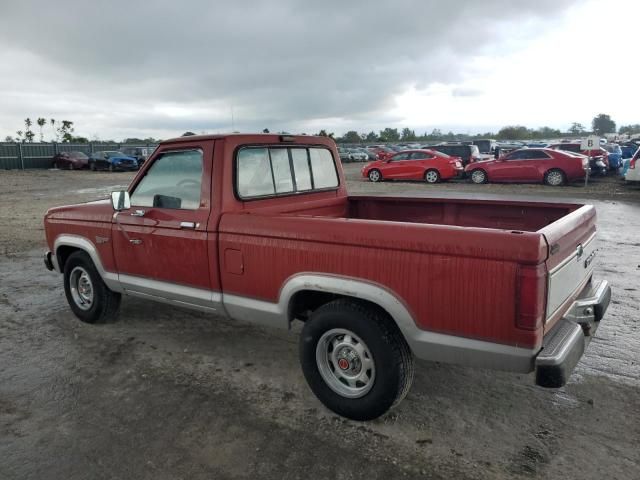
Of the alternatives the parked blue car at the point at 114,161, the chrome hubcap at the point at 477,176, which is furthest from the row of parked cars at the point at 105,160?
the chrome hubcap at the point at 477,176

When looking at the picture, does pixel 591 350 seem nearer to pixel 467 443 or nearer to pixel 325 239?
pixel 467 443

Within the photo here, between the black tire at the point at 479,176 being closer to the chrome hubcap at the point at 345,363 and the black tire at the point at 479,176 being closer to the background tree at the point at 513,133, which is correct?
the chrome hubcap at the point at 345,363

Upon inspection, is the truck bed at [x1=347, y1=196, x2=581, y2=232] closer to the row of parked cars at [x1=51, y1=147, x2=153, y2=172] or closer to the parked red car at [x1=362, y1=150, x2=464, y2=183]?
the parked red car at [x1=362, y1=150, x2=464, y2=183]

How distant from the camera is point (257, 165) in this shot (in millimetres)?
3984

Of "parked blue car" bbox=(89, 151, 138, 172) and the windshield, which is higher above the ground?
the windshield

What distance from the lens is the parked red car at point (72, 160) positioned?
32.9 metres

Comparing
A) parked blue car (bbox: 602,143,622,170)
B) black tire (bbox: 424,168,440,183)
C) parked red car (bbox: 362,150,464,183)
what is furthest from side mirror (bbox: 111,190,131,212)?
parked blue car (bbox: 602,143,622,170)

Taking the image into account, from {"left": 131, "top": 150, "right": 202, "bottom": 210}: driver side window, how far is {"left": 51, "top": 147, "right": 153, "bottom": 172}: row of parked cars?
26492mm

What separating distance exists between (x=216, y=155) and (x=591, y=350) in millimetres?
3577

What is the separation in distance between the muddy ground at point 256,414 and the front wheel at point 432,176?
16.5m

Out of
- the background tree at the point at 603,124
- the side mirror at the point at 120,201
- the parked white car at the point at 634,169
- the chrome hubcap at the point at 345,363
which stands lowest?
the chrome hubcap at the point at 345,363

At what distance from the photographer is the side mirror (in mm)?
4074

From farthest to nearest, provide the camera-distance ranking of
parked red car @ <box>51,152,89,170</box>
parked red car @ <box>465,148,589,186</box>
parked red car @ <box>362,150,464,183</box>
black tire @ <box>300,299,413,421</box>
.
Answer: parked red car @ <box>51,152,89,170</box>, parked red car @ <box>362,150,464,183</box>, parked red car @ <box>465,148,589,186</box>, black tire @ <box>300,299,413,421</box>

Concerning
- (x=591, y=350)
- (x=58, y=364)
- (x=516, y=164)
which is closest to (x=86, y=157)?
(x=516, y=164)
